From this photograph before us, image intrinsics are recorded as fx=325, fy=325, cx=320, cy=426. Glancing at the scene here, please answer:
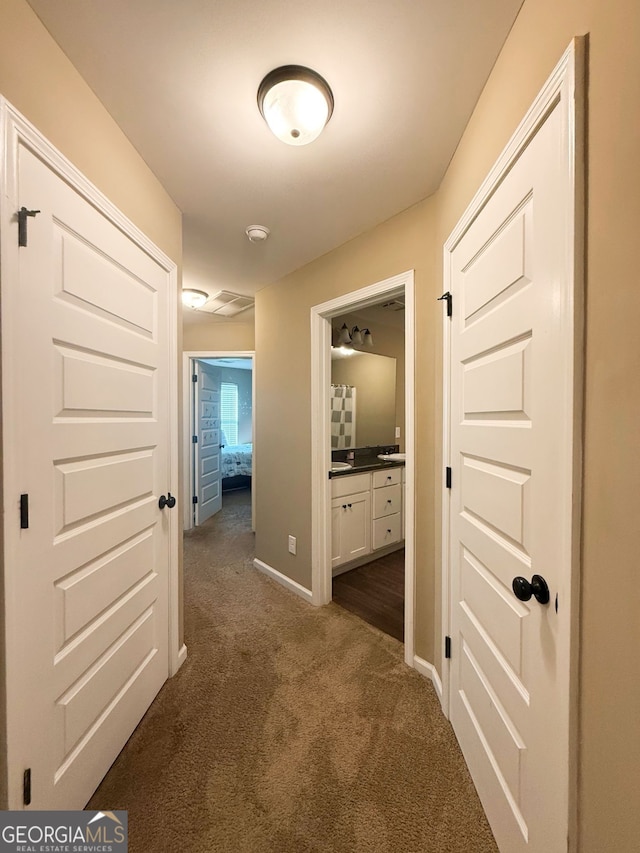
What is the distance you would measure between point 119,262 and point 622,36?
59.8 inches

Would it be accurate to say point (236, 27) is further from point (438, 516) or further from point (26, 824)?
point (26, 824)

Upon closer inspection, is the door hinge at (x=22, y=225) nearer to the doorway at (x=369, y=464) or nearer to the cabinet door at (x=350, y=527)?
the doorway at (x=369, y=464)

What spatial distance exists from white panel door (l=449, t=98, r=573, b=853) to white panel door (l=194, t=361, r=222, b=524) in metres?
3.58

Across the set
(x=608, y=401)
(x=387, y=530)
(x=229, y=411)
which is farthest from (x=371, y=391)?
(x=229, y=411)

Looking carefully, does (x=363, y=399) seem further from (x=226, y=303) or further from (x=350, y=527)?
(x=226, y=303)

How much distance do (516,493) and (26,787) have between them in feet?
5.17

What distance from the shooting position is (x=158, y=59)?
104 cm

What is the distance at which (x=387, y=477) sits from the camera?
314cm

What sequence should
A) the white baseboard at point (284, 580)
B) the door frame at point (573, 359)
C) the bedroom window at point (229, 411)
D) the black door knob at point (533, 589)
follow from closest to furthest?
the door frame at point (573, 359)
the black door knob at point (533, 589)
the white baseboard at point (284, 580)
the bedroom window at point (229, 411)

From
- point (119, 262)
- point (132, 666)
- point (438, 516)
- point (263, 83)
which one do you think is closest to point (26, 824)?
point (132, 666)

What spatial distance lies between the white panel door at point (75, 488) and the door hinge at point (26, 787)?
0.05ft

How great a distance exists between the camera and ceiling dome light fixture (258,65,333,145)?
3.51ft

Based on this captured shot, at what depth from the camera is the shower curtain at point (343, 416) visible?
3.44 m

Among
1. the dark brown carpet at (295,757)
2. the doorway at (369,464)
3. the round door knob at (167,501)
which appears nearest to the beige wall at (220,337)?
the doorway at (369,464)
